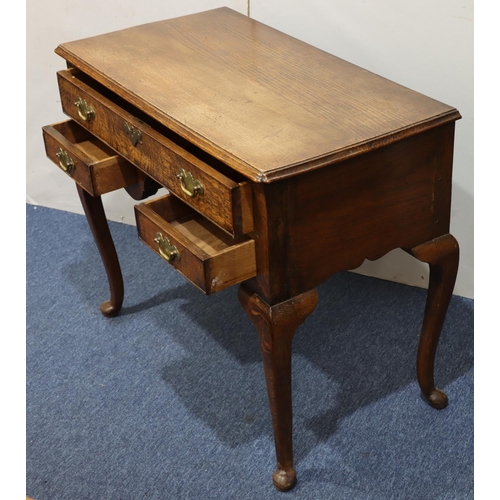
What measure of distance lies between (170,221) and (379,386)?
69cm

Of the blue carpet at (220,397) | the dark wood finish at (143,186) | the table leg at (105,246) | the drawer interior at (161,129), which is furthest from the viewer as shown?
the table leg at (105,246)

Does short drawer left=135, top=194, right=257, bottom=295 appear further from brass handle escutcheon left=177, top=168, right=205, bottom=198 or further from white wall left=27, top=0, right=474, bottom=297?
white wall left=27, top=0, right=474, bottom=297

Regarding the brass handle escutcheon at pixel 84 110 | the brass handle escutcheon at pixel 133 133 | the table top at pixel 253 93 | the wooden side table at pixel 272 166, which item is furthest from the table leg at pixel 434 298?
the brass handle escutcheon at pixel 84 110

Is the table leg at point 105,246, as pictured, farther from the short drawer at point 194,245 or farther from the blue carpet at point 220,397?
the short drawer at point 194,245

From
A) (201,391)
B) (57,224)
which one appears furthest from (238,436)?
(57,224)

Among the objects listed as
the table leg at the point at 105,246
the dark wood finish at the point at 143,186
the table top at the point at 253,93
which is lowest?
the table leg at the point at 105,246

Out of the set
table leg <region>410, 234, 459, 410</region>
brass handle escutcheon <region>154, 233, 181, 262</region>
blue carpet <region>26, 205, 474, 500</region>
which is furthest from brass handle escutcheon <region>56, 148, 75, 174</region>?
table leg <region>410, 234, 459, 410</region>

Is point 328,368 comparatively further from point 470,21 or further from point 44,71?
point 44,71

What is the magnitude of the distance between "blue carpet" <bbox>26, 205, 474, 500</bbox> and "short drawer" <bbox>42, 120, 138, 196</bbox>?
0.52 m

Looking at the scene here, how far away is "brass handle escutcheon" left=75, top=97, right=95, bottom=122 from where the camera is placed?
6.23 feet

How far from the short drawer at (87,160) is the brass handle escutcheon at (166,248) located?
329mm

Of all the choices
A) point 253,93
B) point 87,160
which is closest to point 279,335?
point 253,93

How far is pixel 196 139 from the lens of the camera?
61.0 inches

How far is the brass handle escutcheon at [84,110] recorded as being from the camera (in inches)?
74.7
